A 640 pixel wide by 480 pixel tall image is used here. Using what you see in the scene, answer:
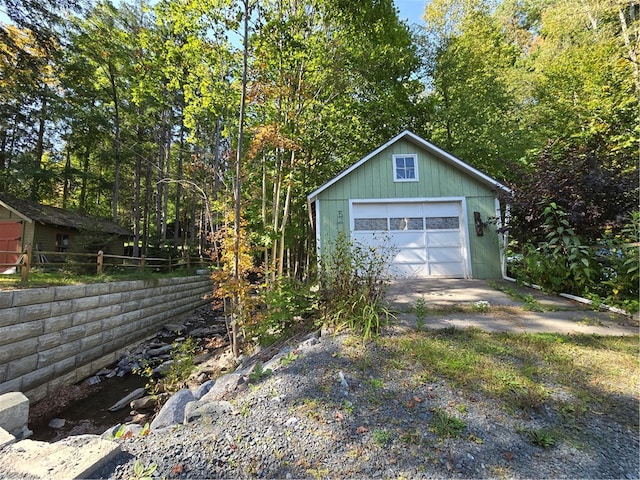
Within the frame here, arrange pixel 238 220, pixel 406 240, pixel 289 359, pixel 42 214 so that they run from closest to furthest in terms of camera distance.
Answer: pixel 289 359, pixel 238 220, pixel 406 240, pixel 42 214

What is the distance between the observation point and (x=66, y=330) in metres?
6.02

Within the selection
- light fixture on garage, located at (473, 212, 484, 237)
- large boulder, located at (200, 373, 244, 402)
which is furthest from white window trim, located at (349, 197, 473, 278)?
large boulder, located at (200, 373, 244, 402)

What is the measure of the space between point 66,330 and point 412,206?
886 cm

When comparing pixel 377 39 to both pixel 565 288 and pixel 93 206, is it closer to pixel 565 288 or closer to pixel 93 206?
pixel 565 288

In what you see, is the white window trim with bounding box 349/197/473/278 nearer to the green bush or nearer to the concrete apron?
the concrete apron

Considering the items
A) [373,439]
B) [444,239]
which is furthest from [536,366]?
[444,239]

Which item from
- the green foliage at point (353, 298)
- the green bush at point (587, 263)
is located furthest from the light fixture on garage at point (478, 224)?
the green foliage at point (353, 298)

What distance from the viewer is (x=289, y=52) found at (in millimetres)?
7102

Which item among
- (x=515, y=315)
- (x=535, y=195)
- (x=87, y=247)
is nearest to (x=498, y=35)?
(x=535, y=195)

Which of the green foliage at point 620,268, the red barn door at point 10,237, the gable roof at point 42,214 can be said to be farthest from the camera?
the red barn door at point 10,237

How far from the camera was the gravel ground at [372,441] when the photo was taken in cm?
179

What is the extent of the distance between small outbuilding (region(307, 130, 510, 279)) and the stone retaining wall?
4633mm

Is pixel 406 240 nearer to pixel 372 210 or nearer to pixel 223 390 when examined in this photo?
pixel 372 210

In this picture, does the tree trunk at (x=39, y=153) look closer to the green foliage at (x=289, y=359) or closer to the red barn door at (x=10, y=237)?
the red barn door at (x=10, y=237)
